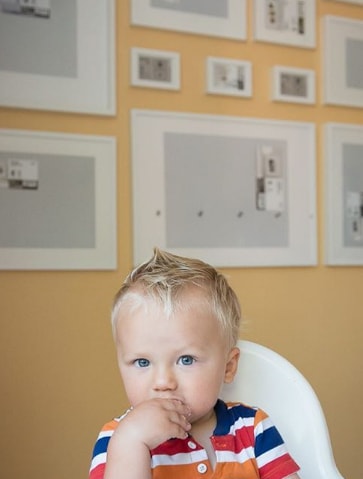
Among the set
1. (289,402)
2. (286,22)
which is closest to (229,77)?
(286,22)

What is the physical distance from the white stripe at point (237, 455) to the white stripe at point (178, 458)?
0.03 meters

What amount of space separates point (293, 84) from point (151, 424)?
2076mm

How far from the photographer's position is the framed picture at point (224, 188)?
259cm

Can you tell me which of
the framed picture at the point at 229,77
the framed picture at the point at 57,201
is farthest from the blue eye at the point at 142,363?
the framed picture at the point at 229,77

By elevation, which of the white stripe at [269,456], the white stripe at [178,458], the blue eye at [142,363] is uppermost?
the blue eye at [142,363]

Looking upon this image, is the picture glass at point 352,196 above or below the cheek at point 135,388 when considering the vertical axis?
above

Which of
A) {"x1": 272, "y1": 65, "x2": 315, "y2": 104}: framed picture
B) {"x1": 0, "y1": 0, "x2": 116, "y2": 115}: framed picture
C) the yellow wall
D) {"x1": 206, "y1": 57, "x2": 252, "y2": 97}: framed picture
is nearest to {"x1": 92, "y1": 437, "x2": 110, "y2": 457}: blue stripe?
the yellow wall

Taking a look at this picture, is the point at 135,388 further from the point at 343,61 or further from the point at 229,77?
the point at 343,61

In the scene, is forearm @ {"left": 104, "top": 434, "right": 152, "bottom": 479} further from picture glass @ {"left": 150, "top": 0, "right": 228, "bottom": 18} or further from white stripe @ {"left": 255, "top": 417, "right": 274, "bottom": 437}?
picture glass @ {"left": 150, "top": 0, "right": 228, "bottom": 18}

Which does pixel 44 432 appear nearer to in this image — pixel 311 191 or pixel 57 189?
pixel 57 189

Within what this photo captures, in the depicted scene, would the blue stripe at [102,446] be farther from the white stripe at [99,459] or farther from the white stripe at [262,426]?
the white stripe at [262,426]

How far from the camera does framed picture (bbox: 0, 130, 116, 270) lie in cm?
239

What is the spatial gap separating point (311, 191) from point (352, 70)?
58 cm

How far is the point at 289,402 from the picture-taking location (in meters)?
1.54
